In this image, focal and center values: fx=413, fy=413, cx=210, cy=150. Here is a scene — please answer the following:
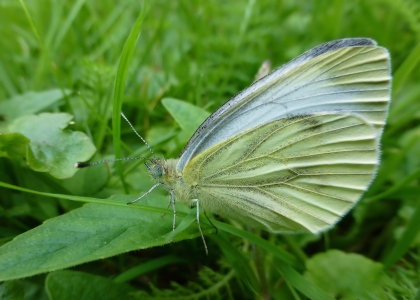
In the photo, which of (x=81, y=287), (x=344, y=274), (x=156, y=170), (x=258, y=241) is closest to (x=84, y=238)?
(x=81, y=287)

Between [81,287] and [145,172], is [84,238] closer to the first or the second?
[81,287]

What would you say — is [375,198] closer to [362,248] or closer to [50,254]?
[362,248]

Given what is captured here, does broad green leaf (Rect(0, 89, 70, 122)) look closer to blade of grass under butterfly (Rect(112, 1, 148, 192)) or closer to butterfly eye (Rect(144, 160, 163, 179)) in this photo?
blade of grass under butterfly (Rect(112, 1, 148, 192))

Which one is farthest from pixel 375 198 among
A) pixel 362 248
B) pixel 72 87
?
pixel 72 87

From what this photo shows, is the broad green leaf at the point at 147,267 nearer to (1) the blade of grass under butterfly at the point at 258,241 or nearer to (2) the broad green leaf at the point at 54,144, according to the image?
(1) the blade of grass under butterfly at the point at 258,241

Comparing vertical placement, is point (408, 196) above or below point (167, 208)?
above

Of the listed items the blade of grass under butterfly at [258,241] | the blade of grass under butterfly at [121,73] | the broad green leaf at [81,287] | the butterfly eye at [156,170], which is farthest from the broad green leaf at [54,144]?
the blade of grass under butterfly at [258,241]
